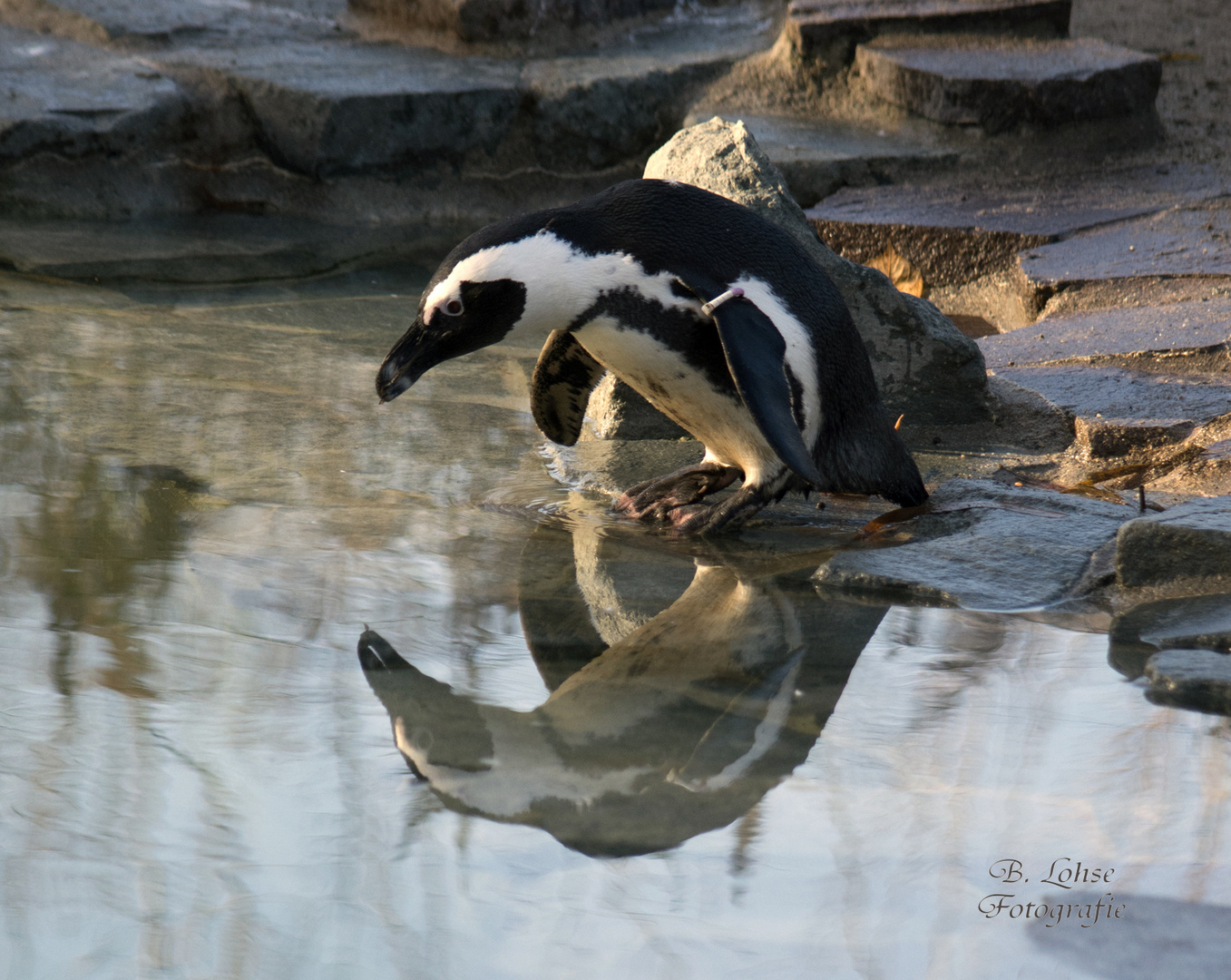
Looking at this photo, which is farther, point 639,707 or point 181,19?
point 181,19

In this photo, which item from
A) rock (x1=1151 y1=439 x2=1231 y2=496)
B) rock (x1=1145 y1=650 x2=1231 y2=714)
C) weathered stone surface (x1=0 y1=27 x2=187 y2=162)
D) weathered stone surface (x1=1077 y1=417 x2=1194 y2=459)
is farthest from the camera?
weathered stone surface (x1=0 y1=27 x2=187 y2=162)

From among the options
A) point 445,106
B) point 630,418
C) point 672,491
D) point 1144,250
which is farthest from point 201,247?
point 1144,250

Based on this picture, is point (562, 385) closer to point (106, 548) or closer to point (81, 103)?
point (106, 548)

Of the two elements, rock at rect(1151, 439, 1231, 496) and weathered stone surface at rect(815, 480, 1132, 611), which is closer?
weathered stone surface at rect(815, 480, 1132, 611)

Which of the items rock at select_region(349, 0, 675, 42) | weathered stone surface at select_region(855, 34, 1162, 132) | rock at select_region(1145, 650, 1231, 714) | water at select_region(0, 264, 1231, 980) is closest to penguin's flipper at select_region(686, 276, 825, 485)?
water at select_region(0, 264, 1231, 980)

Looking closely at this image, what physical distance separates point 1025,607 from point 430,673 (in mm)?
912

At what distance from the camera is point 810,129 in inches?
201

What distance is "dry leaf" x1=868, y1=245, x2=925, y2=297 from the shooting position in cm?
422

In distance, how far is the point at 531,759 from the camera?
1433mm

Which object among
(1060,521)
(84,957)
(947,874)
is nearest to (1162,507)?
(1060,521)

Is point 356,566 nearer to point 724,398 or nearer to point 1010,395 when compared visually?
point 724,398

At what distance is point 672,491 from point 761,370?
0.44 metres

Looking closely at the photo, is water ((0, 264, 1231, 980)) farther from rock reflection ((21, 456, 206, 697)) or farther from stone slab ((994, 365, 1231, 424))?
stone slab ((994, 365, 1231, 424))

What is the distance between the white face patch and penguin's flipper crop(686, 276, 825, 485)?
9 cm
